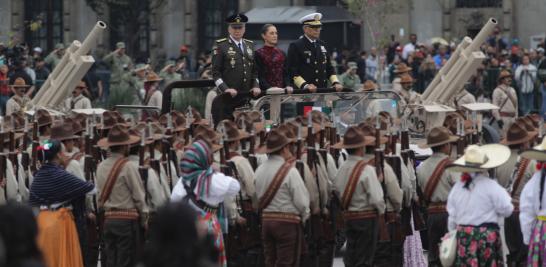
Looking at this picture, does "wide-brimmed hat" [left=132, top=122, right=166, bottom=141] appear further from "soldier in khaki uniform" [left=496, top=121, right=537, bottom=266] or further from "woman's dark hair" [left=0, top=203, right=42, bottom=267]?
"woman's dark hair" [left=0, top=203, right=42, bottom=267]

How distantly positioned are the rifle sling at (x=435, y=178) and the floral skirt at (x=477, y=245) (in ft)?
5.79

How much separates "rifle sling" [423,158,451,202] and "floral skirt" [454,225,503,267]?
5.79ft

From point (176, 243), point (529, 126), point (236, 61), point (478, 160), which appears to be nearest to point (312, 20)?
point (236, 61)

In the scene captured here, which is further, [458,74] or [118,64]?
[118,64]

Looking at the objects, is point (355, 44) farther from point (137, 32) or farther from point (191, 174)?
point (191, 174)

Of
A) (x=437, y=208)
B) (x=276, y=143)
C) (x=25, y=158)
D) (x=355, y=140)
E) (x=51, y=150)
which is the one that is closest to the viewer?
(x=51, y=150)

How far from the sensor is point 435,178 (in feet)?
49.5

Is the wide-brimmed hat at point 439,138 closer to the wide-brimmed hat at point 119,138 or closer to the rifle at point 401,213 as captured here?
the rifle at point 401,213

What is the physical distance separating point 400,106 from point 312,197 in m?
4.32

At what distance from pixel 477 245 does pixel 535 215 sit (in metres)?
0.67

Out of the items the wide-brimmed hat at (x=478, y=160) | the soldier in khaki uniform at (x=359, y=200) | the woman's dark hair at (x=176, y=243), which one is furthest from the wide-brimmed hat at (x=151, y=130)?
the woman's dark hair at (x=176, y=243)

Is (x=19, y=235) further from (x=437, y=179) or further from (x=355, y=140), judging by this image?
(x=437, y=179)

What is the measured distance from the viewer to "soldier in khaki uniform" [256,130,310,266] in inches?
573

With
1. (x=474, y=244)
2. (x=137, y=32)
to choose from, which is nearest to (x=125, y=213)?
(x=474, y=244)
